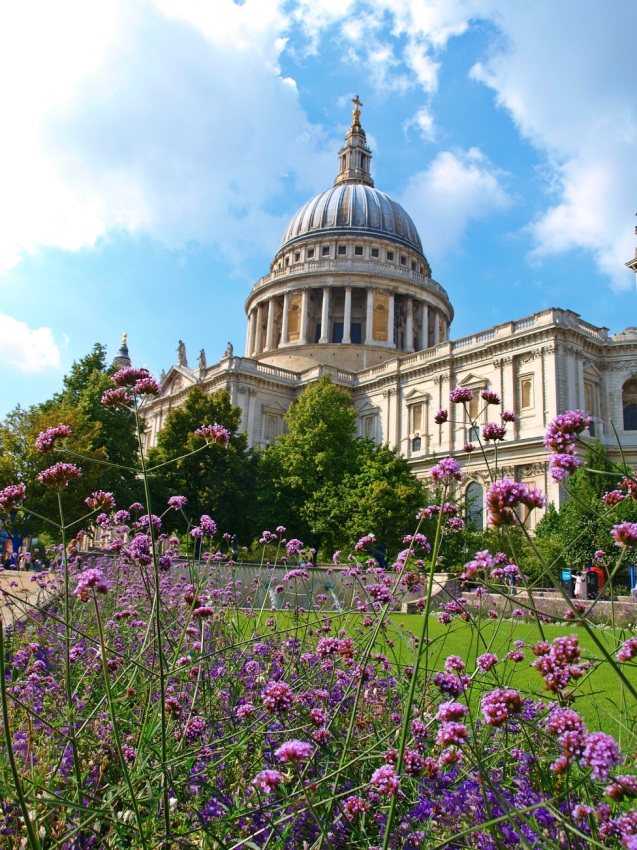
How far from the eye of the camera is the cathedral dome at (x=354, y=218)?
6356 cm

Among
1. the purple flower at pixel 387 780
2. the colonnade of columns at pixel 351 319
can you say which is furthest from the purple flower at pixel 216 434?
the colonnade of columns at pixel 351 319

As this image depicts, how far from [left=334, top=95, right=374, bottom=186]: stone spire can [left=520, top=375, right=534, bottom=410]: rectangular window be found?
44.3 meters

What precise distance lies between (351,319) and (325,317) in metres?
3.07

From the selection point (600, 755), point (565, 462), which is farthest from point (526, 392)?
point (600, 755)

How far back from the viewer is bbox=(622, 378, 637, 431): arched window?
38500mm

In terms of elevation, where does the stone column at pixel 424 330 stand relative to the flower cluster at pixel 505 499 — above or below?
above

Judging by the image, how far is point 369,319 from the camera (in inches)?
2200

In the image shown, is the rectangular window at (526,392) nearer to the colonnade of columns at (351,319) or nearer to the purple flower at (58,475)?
the colonnade of columns at (351,319)

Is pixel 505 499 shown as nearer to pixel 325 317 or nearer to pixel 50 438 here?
pixel 50 438

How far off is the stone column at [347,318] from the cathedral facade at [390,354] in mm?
185

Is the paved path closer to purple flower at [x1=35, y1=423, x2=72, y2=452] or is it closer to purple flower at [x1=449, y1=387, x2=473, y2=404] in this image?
purple flower at [x1=35, y1=423, x2=72, y2=452]

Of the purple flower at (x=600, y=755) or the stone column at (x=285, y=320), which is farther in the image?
the stone column at (x=285, y=320)

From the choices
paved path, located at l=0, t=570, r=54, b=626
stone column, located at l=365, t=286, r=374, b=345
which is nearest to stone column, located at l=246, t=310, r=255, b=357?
stone column, located at l=365, t=286, r=374, b=345

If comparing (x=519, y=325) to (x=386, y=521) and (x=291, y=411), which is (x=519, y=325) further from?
(x=386, y=521)
